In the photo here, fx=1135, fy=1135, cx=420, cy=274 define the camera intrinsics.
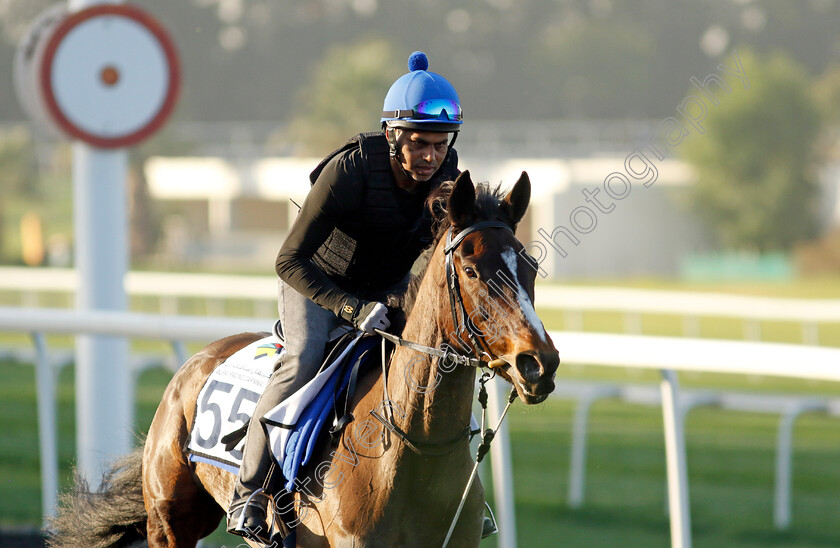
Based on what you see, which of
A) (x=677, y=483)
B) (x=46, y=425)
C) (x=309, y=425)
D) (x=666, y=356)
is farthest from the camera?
(x=46, y=425)

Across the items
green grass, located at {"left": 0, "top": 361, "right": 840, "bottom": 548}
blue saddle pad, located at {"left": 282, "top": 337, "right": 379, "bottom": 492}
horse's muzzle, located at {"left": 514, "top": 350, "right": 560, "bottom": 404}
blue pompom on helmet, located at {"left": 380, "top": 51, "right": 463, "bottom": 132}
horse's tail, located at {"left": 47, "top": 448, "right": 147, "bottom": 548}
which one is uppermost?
blue pompom on helmet, located at {"left": 380, "top": 51, "right": 463, "bottom": 132}

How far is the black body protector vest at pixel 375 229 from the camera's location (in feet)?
10.6

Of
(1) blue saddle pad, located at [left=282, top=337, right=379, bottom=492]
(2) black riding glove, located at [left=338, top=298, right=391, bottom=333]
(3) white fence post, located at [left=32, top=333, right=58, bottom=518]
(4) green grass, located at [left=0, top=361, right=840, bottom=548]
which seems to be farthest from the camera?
(4) green grass, located at [left=0, top=361, right=840, bottom=548]

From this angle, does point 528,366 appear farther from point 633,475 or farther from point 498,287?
point 633,475

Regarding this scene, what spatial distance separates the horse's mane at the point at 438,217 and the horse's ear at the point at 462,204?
2 centimetres

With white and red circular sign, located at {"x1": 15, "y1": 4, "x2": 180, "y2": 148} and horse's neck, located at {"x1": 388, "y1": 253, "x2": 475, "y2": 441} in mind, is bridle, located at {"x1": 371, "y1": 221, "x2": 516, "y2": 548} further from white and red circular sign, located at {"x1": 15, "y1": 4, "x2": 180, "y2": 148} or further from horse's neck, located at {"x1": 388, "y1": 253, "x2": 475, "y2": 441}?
white and red circular sign, located at {"x1": 15, "y1": 4, "x2": 180, "y2": 148}

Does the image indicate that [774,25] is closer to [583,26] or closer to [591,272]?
[583,26]

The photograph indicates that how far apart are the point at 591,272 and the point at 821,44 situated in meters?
27.3

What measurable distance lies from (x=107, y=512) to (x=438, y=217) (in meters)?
1.92

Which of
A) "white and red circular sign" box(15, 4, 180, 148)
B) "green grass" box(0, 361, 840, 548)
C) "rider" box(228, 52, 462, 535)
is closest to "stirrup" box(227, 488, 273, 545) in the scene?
"rider" box(228, 52, 462, 535)

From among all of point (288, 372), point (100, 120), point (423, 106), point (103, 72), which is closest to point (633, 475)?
point (100, 120)

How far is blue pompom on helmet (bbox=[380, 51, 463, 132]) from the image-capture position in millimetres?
3115

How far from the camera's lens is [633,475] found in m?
7.77

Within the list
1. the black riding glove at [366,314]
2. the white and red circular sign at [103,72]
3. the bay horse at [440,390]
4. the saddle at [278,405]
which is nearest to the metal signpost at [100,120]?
the white and red circular sign at [103,72]
